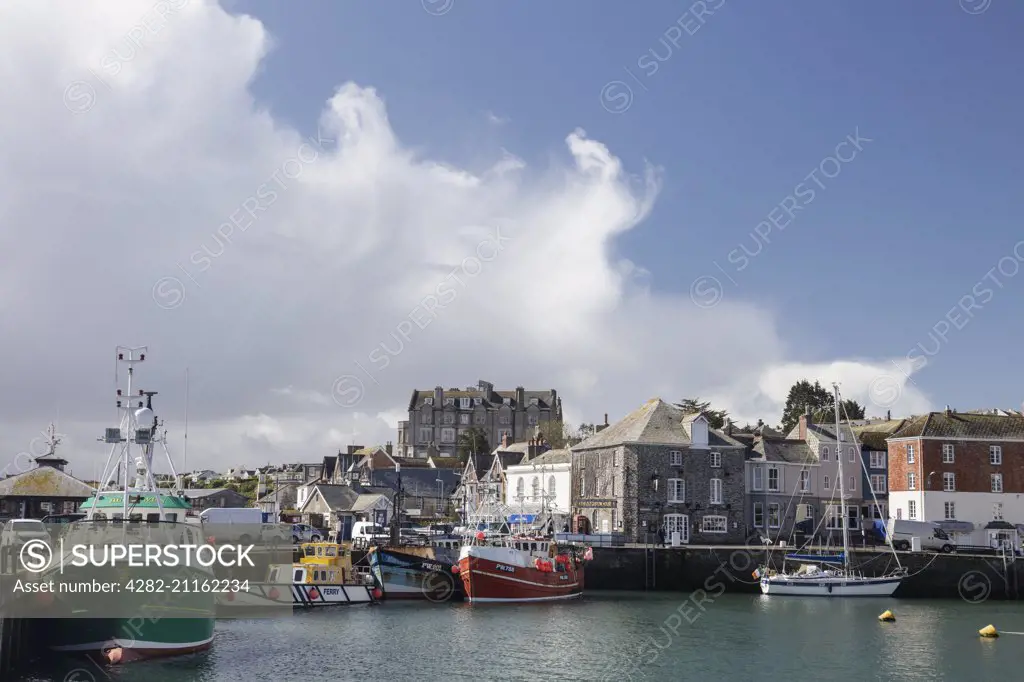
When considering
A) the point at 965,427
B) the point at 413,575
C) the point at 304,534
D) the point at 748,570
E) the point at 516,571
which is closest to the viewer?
the point at 516,571

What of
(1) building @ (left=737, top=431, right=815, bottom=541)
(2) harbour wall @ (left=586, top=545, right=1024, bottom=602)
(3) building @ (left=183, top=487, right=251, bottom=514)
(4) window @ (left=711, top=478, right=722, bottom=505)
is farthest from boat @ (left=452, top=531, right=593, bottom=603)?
(3) building @ (left=183, top=487, right=251, bottom=514)

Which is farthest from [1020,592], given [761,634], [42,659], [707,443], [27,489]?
[27,489]

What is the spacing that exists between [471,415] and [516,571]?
92004 millimetres

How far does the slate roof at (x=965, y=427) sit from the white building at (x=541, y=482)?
26.3 metres

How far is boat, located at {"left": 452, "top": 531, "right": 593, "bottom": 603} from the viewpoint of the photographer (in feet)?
182

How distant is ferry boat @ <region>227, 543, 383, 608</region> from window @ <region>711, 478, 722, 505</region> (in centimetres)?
2859

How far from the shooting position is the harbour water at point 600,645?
35.8 metres

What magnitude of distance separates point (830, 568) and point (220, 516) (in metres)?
41.2

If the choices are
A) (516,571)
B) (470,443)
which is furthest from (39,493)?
(470,443)

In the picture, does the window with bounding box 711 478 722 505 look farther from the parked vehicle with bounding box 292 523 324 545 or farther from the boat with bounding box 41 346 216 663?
the boat with bounding box 41 346 216 663

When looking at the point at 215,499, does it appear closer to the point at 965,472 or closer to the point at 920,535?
the point at 920,535

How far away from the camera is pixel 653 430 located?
7494 centimetres

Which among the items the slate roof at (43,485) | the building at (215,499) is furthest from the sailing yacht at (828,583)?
the building at (215,499)

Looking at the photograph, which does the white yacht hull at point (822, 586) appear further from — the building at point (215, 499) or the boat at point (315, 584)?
the building at point (215, 499)
